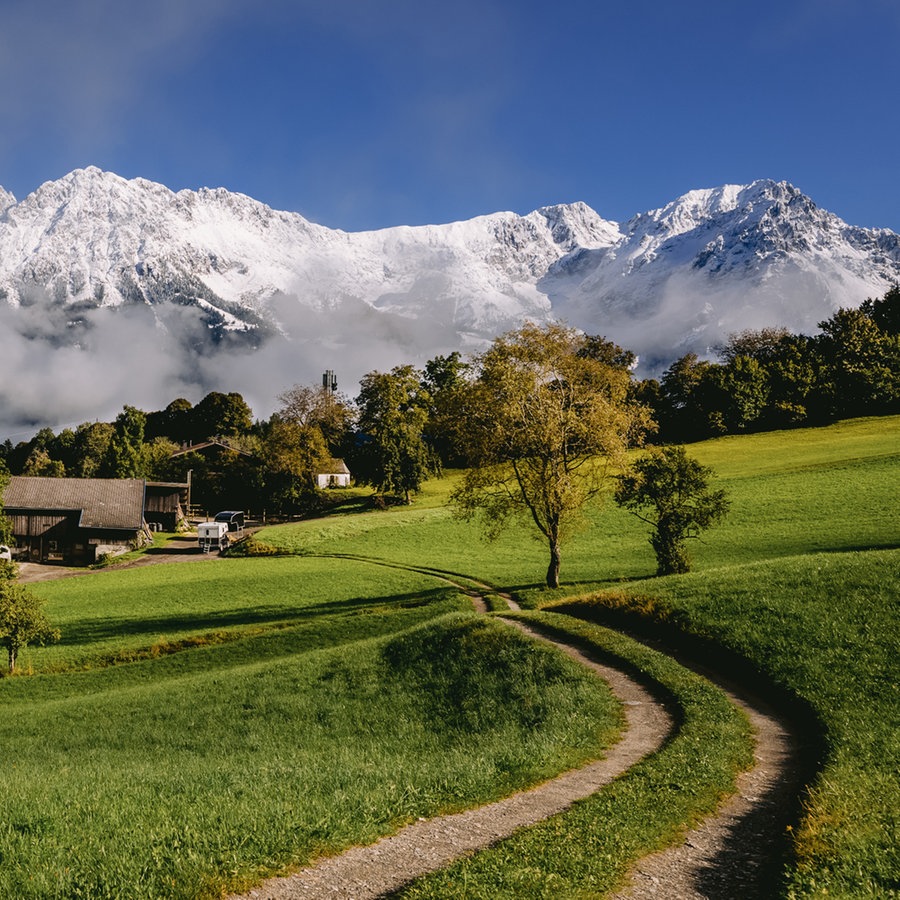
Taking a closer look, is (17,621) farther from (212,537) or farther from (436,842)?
(212,537)

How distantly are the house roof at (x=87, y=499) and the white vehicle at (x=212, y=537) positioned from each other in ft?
36.0

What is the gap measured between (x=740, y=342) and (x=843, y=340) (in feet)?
132

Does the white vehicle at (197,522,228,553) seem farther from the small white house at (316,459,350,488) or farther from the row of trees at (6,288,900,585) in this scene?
the small white house at (316,459,350,488)

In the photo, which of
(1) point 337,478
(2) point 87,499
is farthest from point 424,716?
(1) point 337,478

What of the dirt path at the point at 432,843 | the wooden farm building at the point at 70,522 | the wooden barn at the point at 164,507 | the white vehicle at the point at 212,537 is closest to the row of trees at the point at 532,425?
the wooden barn at the point at 164,507

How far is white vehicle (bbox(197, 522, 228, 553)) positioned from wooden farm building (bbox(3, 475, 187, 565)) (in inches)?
432

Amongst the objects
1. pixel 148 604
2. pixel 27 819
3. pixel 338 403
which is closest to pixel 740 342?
pixel 338 403

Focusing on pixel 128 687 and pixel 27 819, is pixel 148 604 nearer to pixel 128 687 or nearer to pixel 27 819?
pixel 128 687

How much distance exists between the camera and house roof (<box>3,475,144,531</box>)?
8000cm

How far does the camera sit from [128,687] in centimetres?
3081

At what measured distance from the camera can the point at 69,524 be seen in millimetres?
81250

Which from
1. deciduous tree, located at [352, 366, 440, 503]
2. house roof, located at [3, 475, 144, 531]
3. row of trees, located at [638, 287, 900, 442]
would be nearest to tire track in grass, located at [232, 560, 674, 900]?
deciduous tree, located at [352, 366, 440, 503]

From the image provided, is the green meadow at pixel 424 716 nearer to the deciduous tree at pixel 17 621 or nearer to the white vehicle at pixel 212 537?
the deciduous tree at pixel 17 621

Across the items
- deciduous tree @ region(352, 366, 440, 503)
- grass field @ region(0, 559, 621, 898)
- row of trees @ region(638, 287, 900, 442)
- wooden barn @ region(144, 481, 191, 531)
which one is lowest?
grass field @ region(0, 559, 621, 898)
